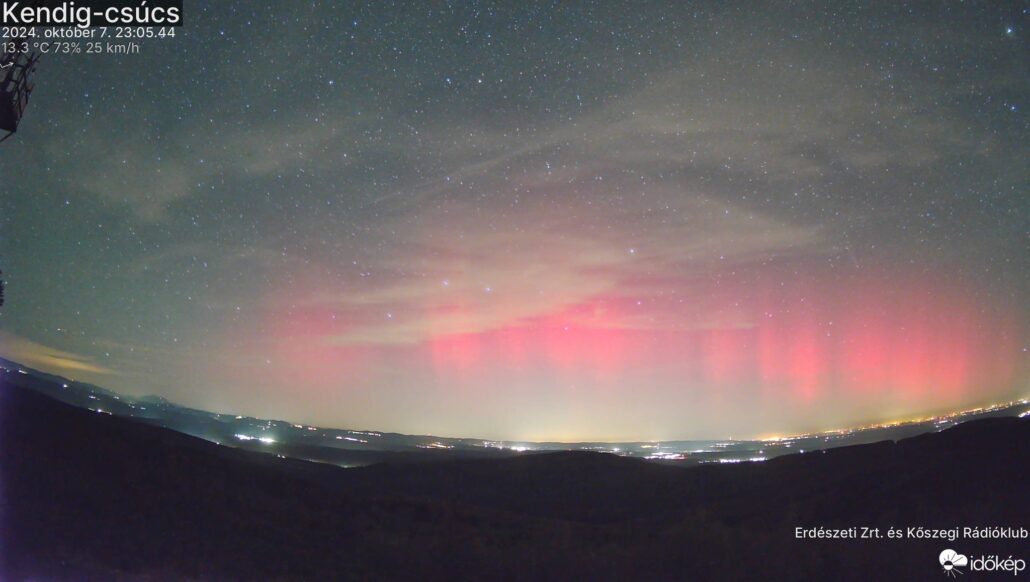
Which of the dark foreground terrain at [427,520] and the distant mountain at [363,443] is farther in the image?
the distant mountain at [363,443]

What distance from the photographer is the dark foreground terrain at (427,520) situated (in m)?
13.1

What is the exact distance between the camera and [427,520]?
60.4ft

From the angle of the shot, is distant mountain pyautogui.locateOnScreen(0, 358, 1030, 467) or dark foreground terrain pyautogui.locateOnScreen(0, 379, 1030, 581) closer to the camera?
dark foreground terrain pyautogui.locateOnScreen(0, 379, 1030, 581)

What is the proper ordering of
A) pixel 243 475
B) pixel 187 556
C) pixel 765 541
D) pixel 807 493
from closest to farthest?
pixel 187 556 → pixel 765 541 → pixel 807 493 → pixel 243 475

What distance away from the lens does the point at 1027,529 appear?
1341 cm

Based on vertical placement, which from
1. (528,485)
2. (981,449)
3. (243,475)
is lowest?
(528,485)

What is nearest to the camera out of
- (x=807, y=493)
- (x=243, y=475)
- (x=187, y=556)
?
(x=187, y=556)

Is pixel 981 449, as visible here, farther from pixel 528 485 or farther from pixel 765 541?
pixel 528 485

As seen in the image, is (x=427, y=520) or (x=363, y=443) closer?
(x=427, y=520)

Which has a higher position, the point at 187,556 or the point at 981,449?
the point at 981,449

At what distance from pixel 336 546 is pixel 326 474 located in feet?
47.0

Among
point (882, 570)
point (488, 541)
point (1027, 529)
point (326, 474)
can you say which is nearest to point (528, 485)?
point (326, 474)

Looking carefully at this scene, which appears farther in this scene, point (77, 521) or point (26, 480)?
point (26, 480)

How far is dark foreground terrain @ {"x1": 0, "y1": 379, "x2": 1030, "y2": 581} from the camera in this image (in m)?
13.1
